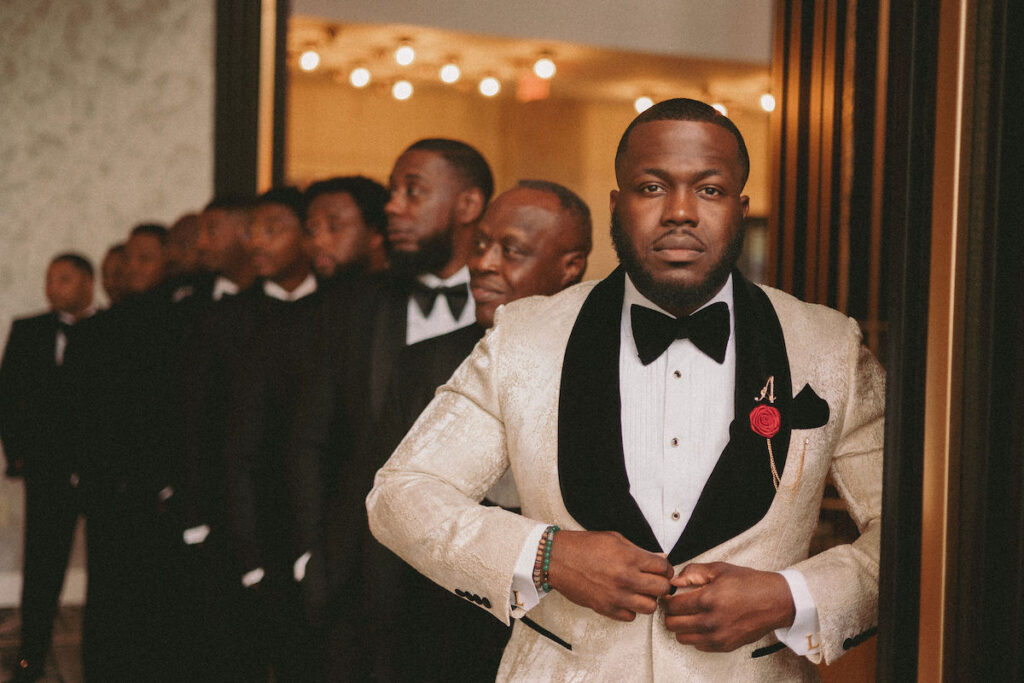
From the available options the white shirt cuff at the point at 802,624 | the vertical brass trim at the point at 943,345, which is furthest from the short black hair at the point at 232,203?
the vertical brass trim at the point at 943,345

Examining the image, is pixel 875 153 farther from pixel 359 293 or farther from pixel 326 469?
pixel 326 469

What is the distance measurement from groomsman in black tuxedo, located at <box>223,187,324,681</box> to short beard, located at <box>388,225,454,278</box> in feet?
1.14

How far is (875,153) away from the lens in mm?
2268

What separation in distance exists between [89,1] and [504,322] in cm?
540

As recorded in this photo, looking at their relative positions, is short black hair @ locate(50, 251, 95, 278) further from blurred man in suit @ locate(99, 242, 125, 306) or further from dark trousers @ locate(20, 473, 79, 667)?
dark trousers @ locate(20, 473, 79, 667)

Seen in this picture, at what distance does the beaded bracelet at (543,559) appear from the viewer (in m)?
1.42

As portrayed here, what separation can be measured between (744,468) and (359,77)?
19.6 ft

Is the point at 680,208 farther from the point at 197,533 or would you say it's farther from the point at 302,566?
the point at 197,533

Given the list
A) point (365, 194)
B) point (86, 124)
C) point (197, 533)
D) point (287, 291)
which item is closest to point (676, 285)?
point (365, 194)

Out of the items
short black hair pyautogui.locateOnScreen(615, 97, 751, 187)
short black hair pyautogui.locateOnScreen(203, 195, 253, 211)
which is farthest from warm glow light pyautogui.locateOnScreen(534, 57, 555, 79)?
short black hair pyautogui.locateOnScreen(615, 97, 751, 187)

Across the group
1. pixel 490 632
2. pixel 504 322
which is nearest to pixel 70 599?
pixel 490 632

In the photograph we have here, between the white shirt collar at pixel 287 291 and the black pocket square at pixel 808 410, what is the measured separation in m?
2.54

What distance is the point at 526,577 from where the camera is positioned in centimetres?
143

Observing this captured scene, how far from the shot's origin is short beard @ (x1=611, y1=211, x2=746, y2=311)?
1499 mm
